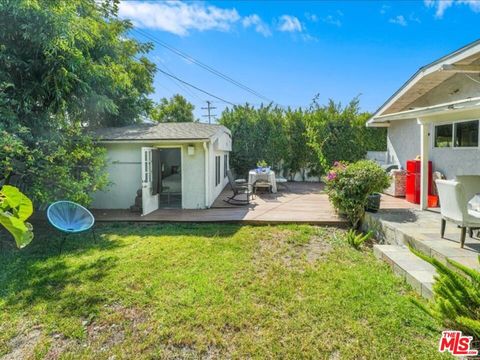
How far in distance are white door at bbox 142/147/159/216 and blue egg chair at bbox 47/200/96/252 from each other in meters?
2.06

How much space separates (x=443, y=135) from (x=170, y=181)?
1100 cm

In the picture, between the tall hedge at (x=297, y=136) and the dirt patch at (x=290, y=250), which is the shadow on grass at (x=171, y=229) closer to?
the dirt patch at (x=290, y=250)

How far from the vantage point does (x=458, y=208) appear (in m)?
Answer: 4.51

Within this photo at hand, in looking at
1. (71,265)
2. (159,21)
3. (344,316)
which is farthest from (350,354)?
(159,21)

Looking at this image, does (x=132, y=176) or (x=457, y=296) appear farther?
(x=132, y=176)

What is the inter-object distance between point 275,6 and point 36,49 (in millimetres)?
8600

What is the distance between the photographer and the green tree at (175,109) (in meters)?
24.7

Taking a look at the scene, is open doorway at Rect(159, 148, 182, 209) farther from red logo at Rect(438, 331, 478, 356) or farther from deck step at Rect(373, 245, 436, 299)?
red logo at Rect(438, 331, 478, 356)

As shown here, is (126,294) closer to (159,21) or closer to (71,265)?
(71,265)

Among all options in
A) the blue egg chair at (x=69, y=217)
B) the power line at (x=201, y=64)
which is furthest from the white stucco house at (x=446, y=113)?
the power line at (x=201, y=64)

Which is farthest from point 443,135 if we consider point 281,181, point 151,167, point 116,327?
point 116,327

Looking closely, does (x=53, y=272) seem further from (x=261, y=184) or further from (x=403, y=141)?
(x=403, y=141)

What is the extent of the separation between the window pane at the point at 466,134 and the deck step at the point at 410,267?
4622mm

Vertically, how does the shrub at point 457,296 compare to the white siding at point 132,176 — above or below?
below
